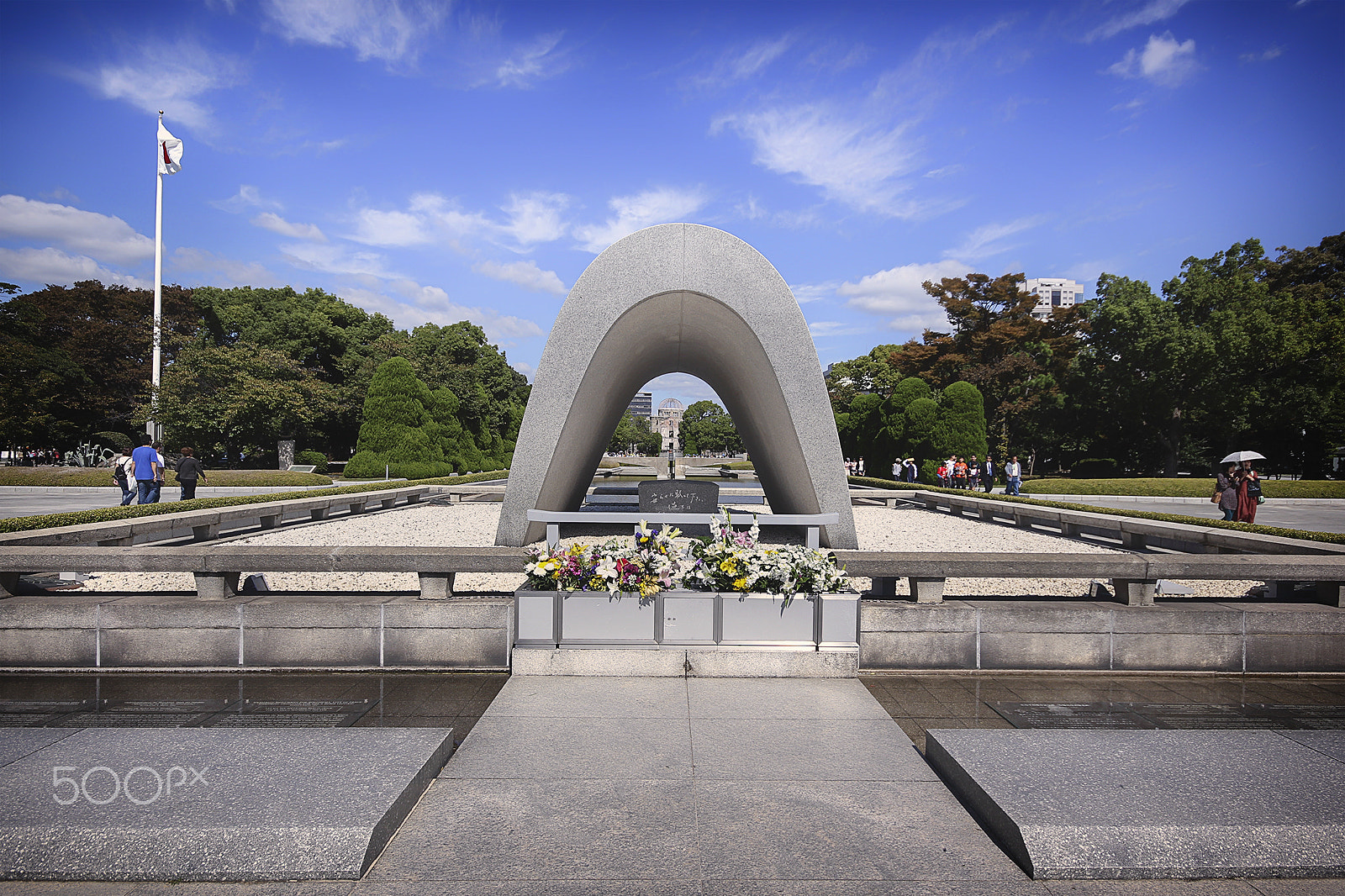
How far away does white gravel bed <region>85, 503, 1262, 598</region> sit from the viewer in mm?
8664

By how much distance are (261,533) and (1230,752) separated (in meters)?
14.3

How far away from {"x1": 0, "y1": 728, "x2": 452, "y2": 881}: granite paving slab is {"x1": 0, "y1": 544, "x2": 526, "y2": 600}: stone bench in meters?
1.84

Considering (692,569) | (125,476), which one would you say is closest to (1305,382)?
(692,569)

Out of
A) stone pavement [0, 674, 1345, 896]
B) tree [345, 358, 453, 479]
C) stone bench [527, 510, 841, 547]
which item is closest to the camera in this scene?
stone pavement [0, 674, 1345, 896]

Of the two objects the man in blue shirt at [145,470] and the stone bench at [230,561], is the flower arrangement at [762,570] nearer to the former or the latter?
the stone bench at [230,561]

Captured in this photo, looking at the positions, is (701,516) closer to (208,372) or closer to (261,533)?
(261,533)

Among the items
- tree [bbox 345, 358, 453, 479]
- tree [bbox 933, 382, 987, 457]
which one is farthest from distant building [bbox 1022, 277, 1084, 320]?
tree [bbox 345, 358, 453, 479]

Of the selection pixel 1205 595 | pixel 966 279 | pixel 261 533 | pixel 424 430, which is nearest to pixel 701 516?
pixel 1205 595

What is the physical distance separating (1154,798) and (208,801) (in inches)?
177

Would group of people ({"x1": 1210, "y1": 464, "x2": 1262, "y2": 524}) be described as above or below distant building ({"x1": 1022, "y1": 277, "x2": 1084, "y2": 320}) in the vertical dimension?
below

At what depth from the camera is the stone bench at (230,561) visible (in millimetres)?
5598

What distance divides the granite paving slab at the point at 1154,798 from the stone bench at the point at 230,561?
401 centimetres

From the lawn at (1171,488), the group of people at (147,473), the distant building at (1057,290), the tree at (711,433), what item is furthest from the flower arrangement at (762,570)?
the distant building at (1057,290)

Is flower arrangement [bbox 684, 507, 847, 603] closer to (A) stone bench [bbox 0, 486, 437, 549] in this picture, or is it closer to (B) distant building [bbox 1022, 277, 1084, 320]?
(A) stone bench [bbox 0, 486, 437, 549]
